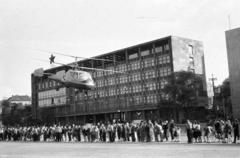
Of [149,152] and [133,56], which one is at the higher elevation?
[133,56]

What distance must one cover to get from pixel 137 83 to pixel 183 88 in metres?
19.8

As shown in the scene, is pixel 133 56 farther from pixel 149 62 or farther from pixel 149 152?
pixel 149 152

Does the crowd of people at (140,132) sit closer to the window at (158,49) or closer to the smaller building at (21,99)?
the window at (158,49)

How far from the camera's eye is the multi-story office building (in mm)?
78250

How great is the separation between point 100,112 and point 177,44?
1092 inches

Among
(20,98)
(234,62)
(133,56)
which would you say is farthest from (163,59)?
(20,98)

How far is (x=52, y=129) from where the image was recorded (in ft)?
129

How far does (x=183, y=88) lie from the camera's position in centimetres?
6662

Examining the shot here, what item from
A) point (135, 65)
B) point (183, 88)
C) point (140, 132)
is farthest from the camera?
point (135, 65)

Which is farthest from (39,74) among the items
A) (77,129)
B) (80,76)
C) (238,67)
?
(238,67)

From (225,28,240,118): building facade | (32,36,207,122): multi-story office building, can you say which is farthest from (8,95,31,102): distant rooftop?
(225,28,240,118): building facade

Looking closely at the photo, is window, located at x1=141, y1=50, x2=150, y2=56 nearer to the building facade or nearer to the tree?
the tree

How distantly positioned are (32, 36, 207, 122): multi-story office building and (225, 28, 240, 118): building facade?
46.1 ft

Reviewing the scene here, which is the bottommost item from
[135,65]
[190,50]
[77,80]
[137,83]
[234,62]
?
[77,80]
